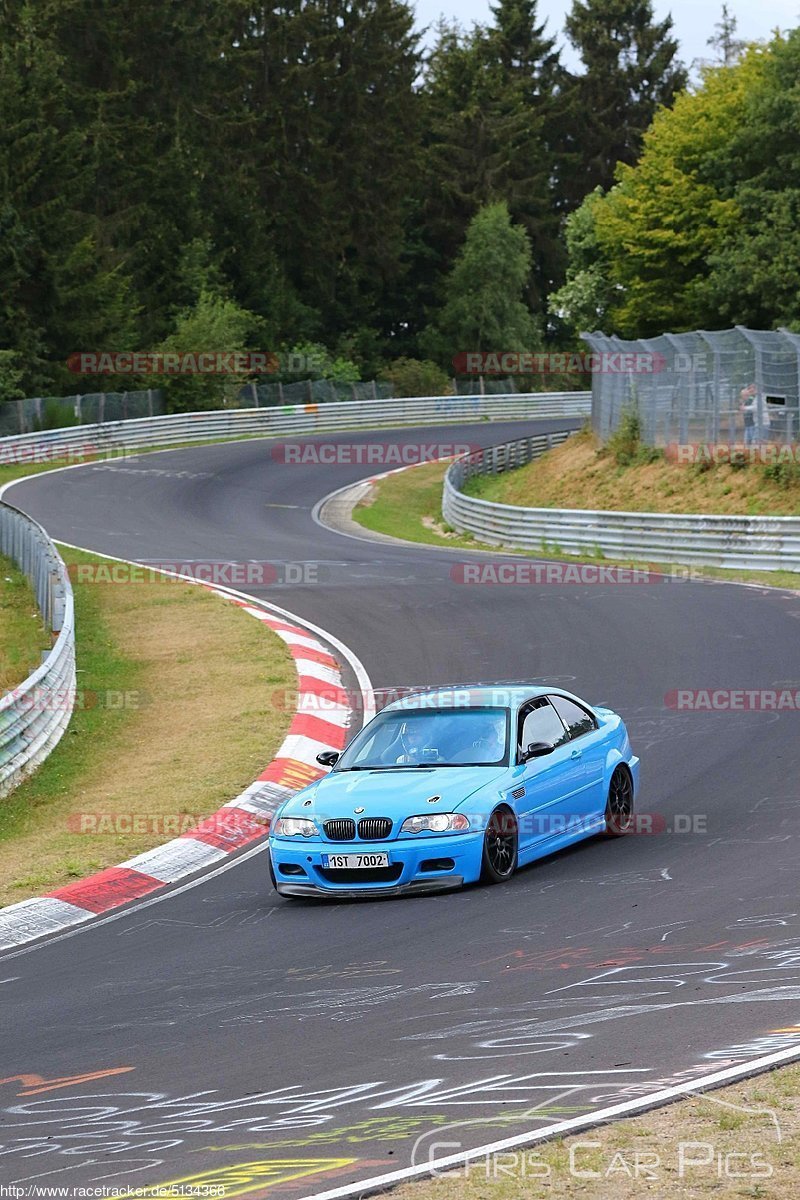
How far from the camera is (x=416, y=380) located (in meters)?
77.8

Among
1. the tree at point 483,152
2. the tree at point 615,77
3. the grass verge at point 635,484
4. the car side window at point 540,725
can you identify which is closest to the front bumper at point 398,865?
the car side window at point 540,725

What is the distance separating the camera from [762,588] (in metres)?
25.5

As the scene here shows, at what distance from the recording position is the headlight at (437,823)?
34.6 ft

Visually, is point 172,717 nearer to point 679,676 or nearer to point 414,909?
point 679,676

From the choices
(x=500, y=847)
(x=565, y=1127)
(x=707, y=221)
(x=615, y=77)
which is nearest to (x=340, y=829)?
(x=500, y=847)

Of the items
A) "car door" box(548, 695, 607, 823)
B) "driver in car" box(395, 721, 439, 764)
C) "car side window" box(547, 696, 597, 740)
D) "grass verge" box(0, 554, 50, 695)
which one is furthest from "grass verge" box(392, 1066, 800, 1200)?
"grass verge" box(0, 554, 50, 695)

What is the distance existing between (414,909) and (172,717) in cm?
863

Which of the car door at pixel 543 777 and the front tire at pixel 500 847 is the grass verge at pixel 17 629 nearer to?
the car door at pixel 543 777

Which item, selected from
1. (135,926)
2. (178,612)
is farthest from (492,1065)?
(178,612)

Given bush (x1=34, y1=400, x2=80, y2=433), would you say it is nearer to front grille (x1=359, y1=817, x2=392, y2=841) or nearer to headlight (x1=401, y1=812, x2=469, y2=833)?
front grille (x1=359, y1=817, x2=392, y2=841)

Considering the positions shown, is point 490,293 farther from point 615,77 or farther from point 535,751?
point 535,751

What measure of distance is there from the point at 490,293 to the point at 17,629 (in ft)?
238

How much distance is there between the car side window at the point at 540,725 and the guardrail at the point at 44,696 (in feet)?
16.8

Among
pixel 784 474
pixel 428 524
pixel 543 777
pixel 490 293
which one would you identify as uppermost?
pixel 490 293
